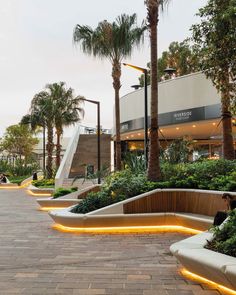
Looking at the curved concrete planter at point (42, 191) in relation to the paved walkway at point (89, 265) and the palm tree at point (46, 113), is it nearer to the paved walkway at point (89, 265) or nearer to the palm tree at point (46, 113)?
the palm tree at point (46, 113)

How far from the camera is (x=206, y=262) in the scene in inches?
207

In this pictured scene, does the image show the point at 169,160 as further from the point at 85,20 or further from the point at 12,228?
the point at 85,20

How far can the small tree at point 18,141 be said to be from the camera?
62719mm

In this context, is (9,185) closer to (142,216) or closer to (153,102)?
(153,102)

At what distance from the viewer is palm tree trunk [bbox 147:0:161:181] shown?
39.9 ft

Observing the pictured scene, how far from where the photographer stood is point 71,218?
410 inches

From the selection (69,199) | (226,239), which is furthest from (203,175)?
(69,199)

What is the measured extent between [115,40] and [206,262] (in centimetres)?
1533

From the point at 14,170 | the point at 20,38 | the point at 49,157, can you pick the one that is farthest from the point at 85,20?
the point at 14,170

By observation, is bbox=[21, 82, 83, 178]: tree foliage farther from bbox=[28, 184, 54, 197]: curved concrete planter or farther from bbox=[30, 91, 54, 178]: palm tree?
bbox=[28, 184, 54, 197]: curved concrete planter

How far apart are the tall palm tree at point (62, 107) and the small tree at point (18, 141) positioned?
30.2m

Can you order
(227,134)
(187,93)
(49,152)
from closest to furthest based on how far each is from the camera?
(227,134) < (187,93) < (49,152)

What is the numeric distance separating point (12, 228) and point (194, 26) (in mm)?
6611

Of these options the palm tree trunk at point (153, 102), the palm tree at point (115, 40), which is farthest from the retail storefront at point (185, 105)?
the palm tree trunk at point (153, 102)
